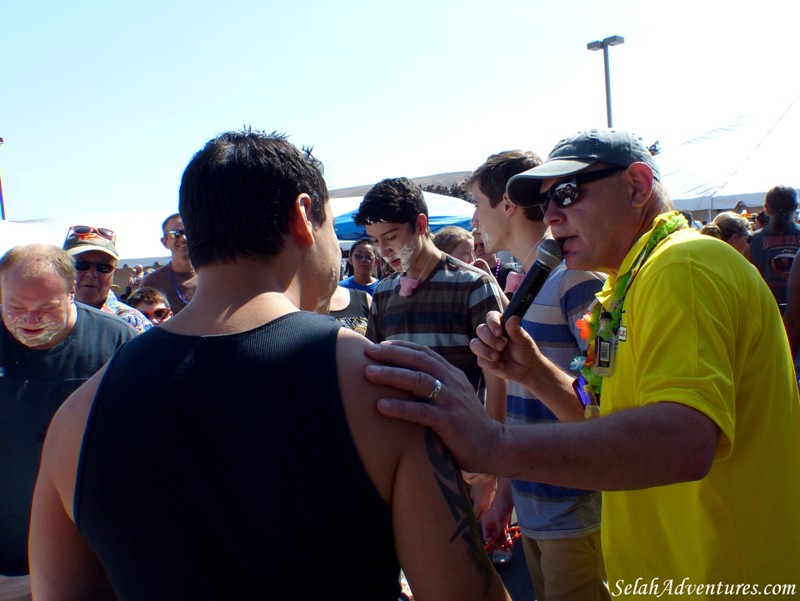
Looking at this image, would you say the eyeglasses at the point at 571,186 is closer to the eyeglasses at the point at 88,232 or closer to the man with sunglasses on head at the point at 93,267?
the man with sunglasses on head at the point at 93,267

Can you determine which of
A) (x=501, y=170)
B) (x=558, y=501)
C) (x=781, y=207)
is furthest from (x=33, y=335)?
(x=781, y=207)

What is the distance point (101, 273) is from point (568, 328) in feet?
11.1

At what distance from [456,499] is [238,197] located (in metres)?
→ 0.75

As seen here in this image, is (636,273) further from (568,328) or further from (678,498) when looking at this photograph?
(568,328)

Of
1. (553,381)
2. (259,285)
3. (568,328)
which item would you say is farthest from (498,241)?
(259,285)

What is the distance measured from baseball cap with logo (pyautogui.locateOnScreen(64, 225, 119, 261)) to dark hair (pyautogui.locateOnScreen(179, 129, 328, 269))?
360cm

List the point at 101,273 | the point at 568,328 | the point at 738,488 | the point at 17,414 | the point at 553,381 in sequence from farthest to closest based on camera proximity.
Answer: the point at 101,273, the point at 17,414, the point at 568,328, the point at 553,381, the point at 738,488

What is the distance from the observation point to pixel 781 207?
6.39m

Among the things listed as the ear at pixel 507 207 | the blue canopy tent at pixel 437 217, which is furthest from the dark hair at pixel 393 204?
the blue canopy tent at pixel 437 217

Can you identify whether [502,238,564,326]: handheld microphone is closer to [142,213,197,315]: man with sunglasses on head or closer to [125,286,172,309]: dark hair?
[125,286,172,309]: dark hair

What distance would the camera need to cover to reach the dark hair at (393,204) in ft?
14.1

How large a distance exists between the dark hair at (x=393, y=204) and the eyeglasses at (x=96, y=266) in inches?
72.4

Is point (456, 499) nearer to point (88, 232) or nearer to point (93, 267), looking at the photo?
point (93, 267)

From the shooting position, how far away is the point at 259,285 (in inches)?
55.1
